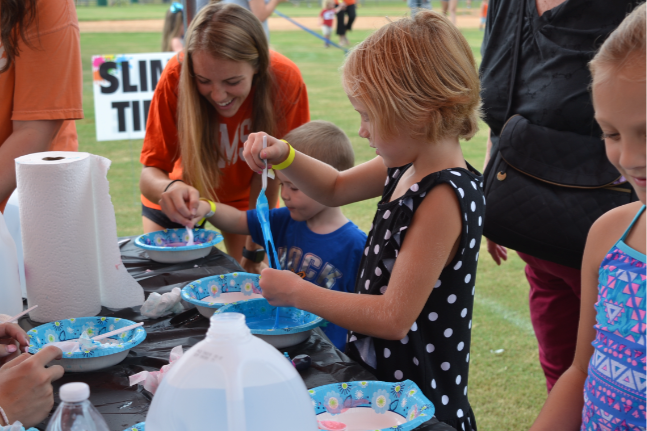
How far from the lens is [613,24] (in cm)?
159

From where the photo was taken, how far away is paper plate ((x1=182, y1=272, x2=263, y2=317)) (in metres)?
1.56

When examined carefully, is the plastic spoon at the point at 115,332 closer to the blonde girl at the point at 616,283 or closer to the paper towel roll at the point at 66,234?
the paper towel roll at the point at 66,234

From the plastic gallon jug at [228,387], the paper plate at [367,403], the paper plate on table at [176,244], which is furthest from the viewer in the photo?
the paper plate on table at [176,244]

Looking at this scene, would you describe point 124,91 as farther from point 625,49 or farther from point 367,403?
point 625,49

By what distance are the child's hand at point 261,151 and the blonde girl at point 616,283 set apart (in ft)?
2.68

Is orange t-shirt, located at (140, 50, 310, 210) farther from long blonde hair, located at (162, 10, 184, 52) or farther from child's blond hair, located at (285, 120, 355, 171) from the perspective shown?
long blonde hair, located at (162, 10, 184, 52)

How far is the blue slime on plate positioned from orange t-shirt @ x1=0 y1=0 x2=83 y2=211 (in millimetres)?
940

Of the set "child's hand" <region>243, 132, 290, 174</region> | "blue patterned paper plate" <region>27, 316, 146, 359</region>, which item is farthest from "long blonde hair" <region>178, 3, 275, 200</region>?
"blue patterned paper plate" <region>27, 316, 146, 359</region>

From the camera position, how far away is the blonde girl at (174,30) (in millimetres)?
5477

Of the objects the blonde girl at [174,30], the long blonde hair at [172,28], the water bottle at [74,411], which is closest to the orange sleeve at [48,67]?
the water bottle at [74,411]

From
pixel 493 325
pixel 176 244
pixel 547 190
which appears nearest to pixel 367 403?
pixel 547 190

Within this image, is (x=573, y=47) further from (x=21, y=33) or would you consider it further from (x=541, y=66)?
(x=21, y=33)

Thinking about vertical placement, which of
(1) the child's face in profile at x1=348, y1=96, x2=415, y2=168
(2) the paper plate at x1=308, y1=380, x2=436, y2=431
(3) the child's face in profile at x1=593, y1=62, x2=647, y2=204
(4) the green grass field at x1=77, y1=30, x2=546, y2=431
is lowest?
(4) the green grass field at x1=77, y1=30, x2=546, y2=431

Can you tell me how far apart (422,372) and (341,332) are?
56 cm
